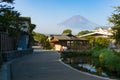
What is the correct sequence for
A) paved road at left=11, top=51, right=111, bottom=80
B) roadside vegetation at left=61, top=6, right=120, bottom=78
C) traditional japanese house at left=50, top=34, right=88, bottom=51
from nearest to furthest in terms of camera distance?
paved road at left=11, top=51, right=111, bottom=80 < roadside vegetation at left=61, top=6, right=120, bottom=78 < traditional japanese house at left=50, top=34, right=88, bottom=51

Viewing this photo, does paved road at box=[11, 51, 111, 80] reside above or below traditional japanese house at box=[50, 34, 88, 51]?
below

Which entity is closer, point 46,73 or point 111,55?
point 46,73

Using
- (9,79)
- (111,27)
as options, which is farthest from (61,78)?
(111,27)

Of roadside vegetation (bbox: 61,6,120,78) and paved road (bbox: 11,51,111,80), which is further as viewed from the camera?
roadside vegetation (bbox: 61,6,120,78)

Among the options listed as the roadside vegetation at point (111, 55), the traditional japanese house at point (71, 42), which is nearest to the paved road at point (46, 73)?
the roadside vegetation at point (111, 55)

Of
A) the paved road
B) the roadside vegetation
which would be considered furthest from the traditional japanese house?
the paved road

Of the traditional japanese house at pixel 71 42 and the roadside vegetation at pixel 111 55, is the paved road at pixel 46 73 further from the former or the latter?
the traditional japanese house at pixel 71 42

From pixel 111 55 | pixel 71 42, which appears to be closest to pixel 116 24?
pixel 111 55

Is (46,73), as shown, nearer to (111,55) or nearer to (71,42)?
(111,55)

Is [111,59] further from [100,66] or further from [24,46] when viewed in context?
[24,46]

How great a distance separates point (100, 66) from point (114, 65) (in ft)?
17.2

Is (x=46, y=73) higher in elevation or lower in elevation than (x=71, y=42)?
lower

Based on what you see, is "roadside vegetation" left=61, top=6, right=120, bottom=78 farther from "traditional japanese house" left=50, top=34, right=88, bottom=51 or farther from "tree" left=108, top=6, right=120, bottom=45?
"traditional japanese house" left=50, top=34, right=88, bottom=51

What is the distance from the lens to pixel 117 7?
115ft
